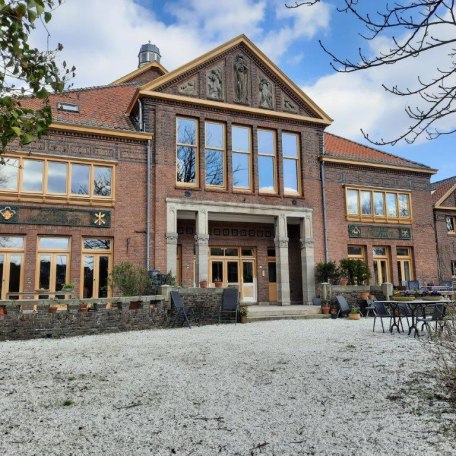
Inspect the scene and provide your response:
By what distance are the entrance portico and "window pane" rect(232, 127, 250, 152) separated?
264cm

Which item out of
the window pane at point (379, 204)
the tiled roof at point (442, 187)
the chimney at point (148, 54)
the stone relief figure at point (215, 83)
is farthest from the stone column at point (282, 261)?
the chimney at point (148, 54)

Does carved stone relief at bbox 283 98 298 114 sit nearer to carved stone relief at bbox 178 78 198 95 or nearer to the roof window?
carved stone relief at bbox 178 78 198 95

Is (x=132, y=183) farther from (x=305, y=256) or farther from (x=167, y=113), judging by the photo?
(x=305, y=256)

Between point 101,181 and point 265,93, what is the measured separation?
844 centimetres

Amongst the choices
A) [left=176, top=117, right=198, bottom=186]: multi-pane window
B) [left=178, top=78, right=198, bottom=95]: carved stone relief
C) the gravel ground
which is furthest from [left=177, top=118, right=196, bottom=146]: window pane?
the gravel ground

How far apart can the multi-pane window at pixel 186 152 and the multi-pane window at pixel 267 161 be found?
296 centimetres

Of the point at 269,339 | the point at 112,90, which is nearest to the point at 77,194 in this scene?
the point at 112,90

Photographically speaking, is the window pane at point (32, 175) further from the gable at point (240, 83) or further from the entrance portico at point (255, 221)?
the gable at point (240, 83)

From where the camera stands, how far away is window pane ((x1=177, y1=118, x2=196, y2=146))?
690 inches

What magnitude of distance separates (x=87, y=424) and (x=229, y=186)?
14.3 meters

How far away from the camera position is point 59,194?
15227 mm

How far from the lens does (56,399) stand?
5035 mm

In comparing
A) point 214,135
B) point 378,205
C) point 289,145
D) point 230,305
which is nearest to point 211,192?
point 214,135

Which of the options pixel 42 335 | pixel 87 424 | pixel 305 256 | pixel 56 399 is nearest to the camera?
pixel 87 424
